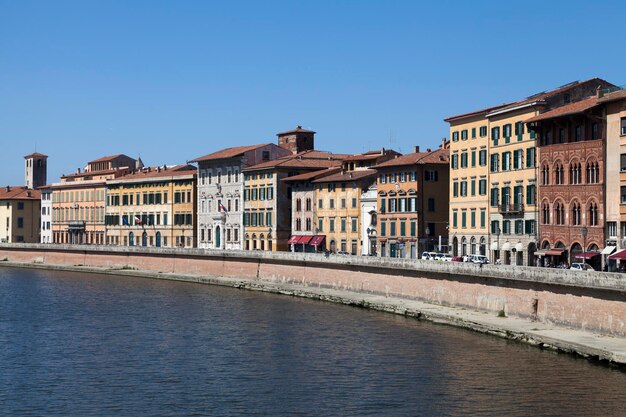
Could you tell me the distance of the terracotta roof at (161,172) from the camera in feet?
478

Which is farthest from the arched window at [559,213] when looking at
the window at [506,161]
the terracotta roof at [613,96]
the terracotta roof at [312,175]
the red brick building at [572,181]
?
the terracotta roof at [312,175]

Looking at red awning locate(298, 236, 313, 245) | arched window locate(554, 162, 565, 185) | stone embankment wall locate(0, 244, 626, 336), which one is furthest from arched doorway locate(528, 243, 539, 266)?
red awning locate(298, 236, 313, 245)

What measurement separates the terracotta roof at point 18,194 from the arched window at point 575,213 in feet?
394

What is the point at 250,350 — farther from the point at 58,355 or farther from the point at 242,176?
the point at 242,176

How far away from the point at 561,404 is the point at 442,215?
62.1m

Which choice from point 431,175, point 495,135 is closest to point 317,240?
point 431,175

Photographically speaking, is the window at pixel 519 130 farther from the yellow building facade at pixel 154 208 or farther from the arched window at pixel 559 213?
the yellow building facade at pixel 154 208

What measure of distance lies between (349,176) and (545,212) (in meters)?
35.3

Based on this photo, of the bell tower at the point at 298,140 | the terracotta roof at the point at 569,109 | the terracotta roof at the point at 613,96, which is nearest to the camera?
the terracotta roof at the point at 613,96

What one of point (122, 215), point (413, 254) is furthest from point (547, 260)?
point (122, 215)

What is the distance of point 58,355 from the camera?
183 feet

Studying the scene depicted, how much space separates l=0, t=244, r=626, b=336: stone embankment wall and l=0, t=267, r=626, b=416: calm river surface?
156 inches

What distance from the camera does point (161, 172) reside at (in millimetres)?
153375

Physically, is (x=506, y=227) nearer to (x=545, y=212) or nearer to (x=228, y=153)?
(x=545, y=212)
